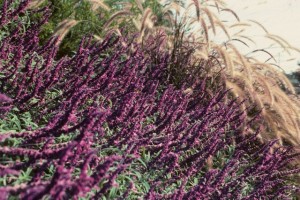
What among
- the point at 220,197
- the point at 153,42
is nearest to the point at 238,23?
the point at 153,42

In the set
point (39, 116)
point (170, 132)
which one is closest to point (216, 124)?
point (170, 132)

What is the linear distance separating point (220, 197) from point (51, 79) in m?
1.35

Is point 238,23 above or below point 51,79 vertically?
above

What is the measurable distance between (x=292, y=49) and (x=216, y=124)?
232cm

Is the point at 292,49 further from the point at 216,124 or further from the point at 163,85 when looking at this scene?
the point at 216,124

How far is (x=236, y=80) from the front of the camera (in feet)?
18.0

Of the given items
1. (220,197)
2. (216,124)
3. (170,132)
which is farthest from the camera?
(216,124)

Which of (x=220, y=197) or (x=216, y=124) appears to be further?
(x=216, y=124)

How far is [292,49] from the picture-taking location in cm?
582

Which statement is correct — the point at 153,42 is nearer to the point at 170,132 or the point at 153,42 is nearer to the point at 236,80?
the point at 236,80

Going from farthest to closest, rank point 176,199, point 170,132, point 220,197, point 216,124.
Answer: point 216,124, point 170,132, point 220,197, point 176,199

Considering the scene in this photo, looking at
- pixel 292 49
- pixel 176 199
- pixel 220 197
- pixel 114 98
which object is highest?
pixel 292 49

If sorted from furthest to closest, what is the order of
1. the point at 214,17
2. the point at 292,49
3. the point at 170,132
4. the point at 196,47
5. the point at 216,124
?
the point at 292,49 < the point at 196,47 < the point at 214,17 < the point at 216,124 < the point at 170,132

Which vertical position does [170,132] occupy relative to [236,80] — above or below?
below
